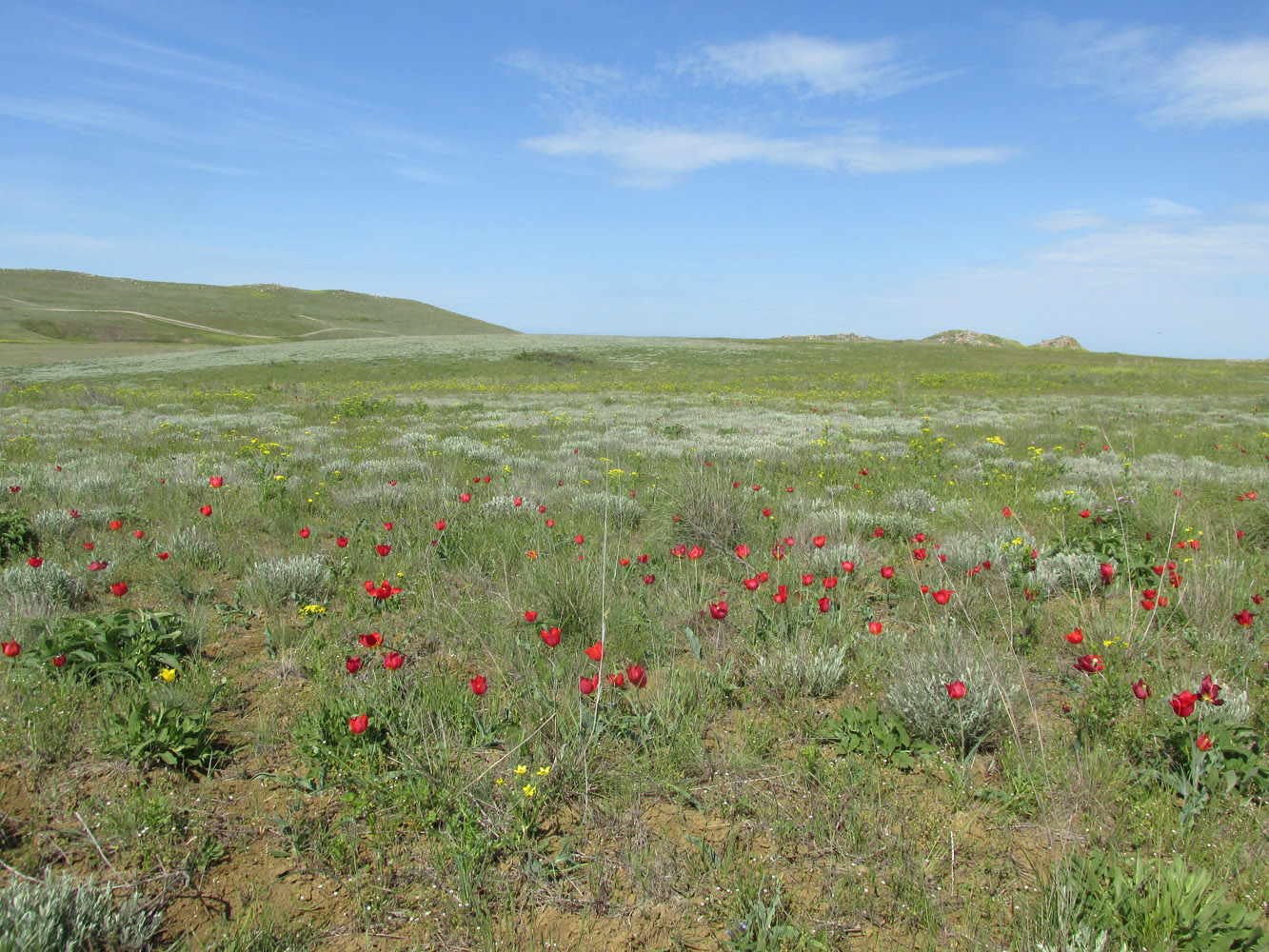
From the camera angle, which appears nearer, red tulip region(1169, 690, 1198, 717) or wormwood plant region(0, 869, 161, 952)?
wormwood plant region(0, 869, 161, 952)

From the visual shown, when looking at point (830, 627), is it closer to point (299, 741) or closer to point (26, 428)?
point (299, 741)

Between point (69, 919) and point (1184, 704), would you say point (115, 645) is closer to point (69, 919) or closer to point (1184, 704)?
point (69, 919)

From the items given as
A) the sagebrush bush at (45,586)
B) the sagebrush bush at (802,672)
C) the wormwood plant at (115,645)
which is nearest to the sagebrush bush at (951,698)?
the sagebrush bush at (802,672)

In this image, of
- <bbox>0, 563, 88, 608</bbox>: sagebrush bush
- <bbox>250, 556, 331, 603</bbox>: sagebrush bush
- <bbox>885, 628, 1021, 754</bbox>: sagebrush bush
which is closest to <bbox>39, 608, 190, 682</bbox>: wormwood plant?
<bbox>0, 563, 88, 608</bbox>: sagebrush bush

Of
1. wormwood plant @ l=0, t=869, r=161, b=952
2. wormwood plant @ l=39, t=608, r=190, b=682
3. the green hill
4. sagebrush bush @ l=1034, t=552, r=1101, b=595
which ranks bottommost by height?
wormwood plant @ l=0, t=869, r=161, b=952

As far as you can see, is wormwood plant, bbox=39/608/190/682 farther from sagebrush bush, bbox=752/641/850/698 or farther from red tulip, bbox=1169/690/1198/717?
red tulip, bbox=1169/690/1198/717

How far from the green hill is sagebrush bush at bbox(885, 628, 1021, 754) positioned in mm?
69249

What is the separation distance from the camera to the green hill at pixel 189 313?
6303 cm

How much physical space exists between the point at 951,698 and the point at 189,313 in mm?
97826

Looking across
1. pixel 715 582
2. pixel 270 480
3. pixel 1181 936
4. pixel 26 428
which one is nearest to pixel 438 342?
pixel 26 428

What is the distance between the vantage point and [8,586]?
12.1ft

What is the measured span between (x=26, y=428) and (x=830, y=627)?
15.2 m

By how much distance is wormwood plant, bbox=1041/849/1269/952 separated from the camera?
1.70 metres

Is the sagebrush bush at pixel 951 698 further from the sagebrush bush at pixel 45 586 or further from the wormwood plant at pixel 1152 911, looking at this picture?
the sagebrush bush at pixel 45 586
